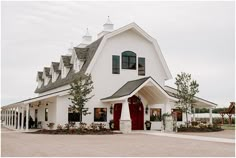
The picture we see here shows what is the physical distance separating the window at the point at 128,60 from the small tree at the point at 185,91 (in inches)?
153

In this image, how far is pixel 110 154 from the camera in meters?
10.8

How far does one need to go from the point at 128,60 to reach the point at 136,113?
4.29 m

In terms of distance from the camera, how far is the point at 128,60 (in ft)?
90.6

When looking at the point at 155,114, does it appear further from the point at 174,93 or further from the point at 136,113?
the point at 174,93

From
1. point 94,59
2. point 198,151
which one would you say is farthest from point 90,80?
point 198,151

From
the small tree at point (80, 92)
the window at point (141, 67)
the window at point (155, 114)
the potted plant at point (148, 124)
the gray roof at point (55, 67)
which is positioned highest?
the gray roof at point (55, 67)

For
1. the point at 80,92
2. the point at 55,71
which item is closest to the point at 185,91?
the point at 80,92

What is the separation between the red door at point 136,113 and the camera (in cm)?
2672

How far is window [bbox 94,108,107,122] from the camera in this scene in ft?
85.1

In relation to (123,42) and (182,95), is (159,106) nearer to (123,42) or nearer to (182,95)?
(182,95)

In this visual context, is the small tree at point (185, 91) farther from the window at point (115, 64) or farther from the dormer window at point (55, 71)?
the dormer window at point (55, 71)

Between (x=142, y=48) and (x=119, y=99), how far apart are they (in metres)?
6.44

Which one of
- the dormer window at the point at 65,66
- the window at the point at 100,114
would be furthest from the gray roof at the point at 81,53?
the window at the point at 100,114

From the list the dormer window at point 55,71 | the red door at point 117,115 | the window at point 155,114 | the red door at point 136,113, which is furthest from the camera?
the dormer window at point 55,71
